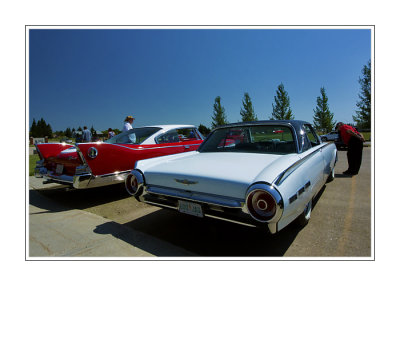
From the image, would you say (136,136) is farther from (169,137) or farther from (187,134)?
(187,134)

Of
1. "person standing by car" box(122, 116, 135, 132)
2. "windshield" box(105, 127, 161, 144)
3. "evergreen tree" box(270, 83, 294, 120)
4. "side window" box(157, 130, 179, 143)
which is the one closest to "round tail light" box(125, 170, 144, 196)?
"windshield" box(105, 127, 161, 144)

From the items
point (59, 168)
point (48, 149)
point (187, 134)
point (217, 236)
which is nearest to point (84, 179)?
point (59, 168)

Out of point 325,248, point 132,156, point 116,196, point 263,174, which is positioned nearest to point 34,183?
point 116,196

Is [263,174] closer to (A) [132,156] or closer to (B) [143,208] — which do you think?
(B) [143,208]

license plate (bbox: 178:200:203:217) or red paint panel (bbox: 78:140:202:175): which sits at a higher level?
red paint panel (bbox: 78:140:202:175)

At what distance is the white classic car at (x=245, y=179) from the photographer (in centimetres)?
188

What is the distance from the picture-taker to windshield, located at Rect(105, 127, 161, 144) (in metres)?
4.80

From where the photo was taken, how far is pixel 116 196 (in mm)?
4578

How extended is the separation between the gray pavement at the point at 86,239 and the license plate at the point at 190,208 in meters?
0.41

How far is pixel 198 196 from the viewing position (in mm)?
2246

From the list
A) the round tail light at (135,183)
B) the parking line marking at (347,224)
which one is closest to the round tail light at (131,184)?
the round tail light at (135,183)

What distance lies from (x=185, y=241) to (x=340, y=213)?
7.23 feet

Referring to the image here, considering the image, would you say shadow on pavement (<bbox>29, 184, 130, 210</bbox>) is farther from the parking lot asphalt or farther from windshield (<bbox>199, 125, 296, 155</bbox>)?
windshield (<bbox>199, 125, 296, 155</bbox>)

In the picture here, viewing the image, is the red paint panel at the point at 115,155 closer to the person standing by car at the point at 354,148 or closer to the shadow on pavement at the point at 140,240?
the shadow on pavement at the point at 140,240
